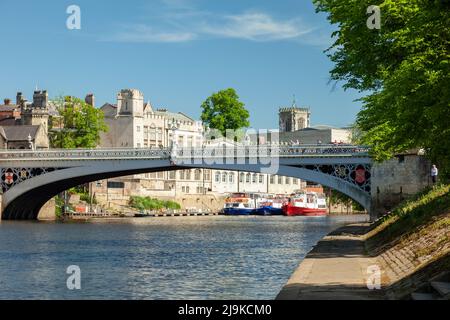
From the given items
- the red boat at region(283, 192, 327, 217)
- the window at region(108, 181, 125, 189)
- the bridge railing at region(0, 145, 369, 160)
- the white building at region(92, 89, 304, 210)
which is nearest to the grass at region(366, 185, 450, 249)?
the bridge railing at region(0, 145, 369, 160)

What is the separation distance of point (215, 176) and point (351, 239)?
366ft

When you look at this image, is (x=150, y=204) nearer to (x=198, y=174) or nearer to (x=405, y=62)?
(x=198, y=174)

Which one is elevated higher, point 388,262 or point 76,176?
point 76,176

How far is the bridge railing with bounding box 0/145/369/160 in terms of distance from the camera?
75.7m

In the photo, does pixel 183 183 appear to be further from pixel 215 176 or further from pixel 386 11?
pixel 386 11

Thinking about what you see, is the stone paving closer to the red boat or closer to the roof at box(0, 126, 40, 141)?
the roof at box(0, 126, 40, 141)

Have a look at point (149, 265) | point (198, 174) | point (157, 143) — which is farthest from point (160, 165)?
point (198, 174)

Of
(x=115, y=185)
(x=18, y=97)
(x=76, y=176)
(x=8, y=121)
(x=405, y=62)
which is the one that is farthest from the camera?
(x=18, y=97)

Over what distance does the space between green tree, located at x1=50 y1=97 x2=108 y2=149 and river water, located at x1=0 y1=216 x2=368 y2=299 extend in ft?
150

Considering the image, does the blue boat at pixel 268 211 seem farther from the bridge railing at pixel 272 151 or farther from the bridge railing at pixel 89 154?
the bridge railing at pixel 272 151

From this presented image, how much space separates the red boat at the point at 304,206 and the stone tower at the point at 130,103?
81.2 ft

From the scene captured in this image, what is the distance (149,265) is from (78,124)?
235ft

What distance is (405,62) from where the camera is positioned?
28875mm
